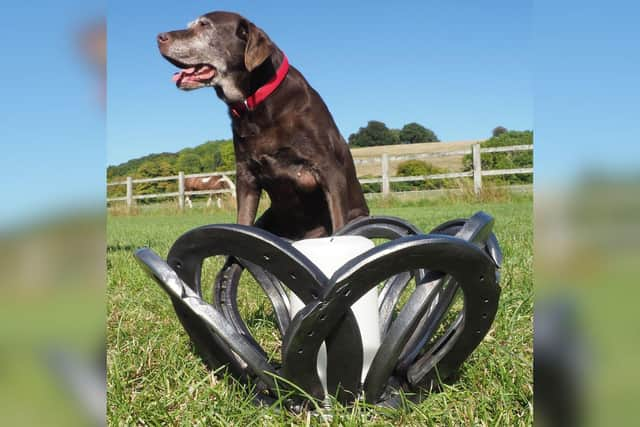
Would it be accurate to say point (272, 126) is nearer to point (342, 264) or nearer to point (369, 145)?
point (342, 264)

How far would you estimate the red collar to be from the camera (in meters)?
1.82

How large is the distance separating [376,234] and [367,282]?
1.48ft

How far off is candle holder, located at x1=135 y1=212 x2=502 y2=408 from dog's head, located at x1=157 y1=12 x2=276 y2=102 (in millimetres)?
1129

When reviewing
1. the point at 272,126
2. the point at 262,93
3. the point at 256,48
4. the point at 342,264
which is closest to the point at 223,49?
the point at 256,48

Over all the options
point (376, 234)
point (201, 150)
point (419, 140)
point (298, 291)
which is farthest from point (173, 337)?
point (419, 140)

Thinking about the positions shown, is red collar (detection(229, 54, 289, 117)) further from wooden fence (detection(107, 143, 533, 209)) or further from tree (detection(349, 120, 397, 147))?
tree (detection(349, 120, 397, 147))

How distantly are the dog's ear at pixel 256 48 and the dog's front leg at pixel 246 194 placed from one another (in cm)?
36

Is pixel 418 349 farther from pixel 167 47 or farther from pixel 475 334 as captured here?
pixel 167 47

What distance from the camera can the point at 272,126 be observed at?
1.81 m

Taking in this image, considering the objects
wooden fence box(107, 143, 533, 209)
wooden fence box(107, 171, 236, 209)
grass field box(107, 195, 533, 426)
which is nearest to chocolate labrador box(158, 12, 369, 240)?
grass field box(107, 195, 533, 426)

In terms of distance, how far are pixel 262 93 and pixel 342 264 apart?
108 cm

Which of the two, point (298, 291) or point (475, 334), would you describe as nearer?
point (298, 291)
